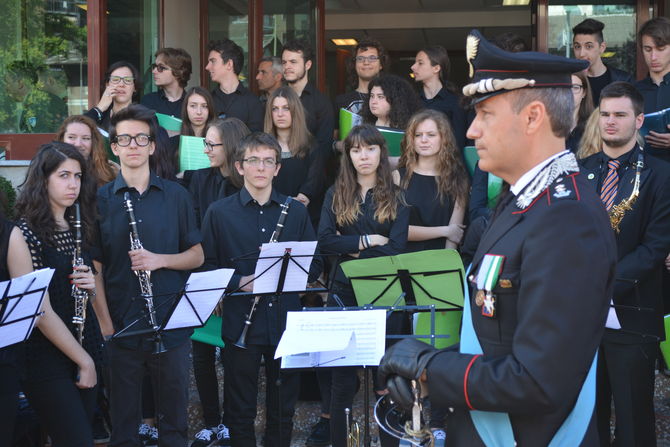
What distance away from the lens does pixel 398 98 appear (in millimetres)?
6328

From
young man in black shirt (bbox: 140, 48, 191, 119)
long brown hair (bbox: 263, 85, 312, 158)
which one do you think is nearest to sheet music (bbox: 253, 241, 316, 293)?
long brown hair (bbox: 263, 85, 312, 158)

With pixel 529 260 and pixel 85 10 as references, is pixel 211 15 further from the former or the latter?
pixel 529 260

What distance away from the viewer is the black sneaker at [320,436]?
17.6 feet

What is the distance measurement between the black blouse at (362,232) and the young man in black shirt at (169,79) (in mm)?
2449

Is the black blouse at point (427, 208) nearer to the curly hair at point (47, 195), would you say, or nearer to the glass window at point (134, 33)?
the curly hair at point (47, 195)

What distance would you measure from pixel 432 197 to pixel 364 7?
748cm

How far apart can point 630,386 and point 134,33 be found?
6023 mm

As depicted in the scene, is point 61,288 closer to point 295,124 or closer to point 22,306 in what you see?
point 22,306

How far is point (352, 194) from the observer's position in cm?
532

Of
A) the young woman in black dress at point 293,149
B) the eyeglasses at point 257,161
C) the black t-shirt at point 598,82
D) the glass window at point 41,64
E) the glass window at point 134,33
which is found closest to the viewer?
the eyeglasses at point 257,161

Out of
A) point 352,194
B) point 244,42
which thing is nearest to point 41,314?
point 352,194

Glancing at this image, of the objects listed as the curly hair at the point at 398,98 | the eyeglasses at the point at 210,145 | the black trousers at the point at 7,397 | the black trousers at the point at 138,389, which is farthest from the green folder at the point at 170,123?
the black trousers at the point at 7,397

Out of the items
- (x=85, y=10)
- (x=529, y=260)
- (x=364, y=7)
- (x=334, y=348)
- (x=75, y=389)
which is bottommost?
(x=75, y=389)

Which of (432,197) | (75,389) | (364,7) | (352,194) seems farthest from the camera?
(364,7)
